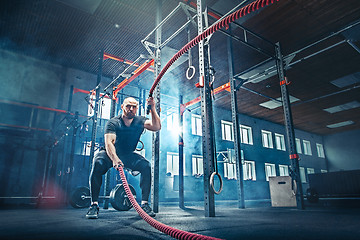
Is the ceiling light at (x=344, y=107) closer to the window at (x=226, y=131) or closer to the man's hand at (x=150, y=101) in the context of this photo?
the window at (x=226, y=131)

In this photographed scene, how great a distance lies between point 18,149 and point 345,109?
48.9ft

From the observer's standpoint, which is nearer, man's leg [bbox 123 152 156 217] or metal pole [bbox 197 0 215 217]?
metal pole [bbox 197 0 215 217]

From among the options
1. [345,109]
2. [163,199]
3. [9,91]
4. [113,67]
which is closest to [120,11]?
[113,67]

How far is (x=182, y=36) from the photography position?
21.1 feet

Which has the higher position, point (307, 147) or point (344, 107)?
point (344, 107)

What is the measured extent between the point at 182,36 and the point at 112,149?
490 centimetres

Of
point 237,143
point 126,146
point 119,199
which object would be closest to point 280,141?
point 237,143

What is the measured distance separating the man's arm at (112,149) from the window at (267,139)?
41.3ft

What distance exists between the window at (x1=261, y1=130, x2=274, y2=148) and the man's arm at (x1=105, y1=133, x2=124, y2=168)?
12574 millimetres

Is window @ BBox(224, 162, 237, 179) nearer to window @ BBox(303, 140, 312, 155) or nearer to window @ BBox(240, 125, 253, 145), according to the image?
window @ BBox(240, 125, 253, 145)

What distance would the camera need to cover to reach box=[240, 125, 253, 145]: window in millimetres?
12617

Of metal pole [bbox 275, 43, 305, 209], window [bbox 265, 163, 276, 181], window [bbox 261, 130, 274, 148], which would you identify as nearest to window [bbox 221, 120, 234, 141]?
window [bbox 261, 130, 274, 148]

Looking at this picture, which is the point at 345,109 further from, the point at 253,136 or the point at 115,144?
the point at 115,144

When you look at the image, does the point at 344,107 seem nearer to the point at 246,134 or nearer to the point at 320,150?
the point at 246,134
